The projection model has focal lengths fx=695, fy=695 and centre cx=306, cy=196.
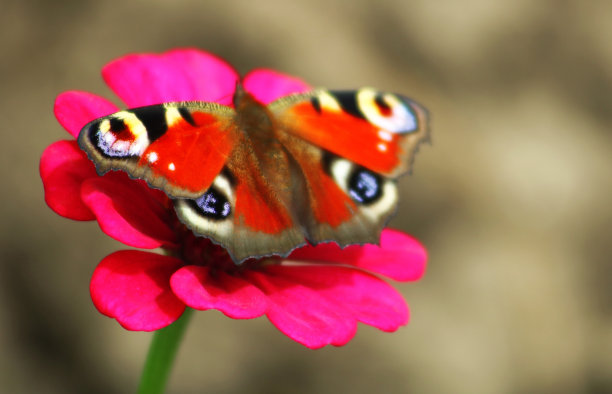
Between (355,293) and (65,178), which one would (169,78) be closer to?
(65,178)

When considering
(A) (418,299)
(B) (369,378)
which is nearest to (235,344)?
(B) (369,378)

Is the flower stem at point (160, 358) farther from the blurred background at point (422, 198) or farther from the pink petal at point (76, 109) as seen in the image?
A: the blurred background at point (422, 198)

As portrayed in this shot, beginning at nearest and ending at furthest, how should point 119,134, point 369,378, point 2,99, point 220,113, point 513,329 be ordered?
point 119,134 < point 220,113 < point 2,99 < point 369,378 < point 513,329

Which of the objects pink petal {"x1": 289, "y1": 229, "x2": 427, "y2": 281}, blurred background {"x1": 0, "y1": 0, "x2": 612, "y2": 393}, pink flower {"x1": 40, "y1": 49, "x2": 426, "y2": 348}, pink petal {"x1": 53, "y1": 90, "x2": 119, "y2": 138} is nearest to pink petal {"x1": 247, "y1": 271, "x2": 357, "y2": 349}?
pink flower {"x1": 40, "y1": 49, "x2": 426, "y2": 348}

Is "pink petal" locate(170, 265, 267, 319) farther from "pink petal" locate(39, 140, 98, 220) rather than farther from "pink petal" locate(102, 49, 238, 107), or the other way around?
"pink petal" locate(102, 49, 238, 107)

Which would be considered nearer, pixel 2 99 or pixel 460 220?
pixel 2 99

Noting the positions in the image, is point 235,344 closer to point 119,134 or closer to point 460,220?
point 460,220

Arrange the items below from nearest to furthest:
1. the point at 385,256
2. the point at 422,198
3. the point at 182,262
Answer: the point at 182,262 < the point at 385,256 < the point at 422,198

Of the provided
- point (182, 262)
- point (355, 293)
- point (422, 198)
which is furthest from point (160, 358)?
point (422, 198)
